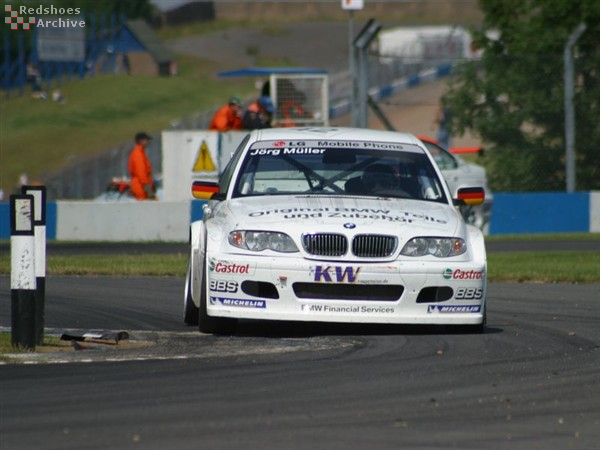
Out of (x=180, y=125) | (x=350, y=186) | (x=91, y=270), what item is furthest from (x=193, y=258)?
(x=180, y=125)

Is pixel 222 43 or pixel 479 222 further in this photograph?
pixel 222 43

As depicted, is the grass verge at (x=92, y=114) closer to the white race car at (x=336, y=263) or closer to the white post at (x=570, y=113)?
the white post at (x=570, y=113)

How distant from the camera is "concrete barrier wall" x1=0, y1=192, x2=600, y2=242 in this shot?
2227 cm

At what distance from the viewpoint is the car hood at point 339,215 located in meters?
9.17

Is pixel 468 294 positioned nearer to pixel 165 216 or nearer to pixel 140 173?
pixel 165 216

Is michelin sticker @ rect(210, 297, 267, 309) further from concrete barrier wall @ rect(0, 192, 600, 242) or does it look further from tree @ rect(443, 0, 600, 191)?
tree @ rect(443, 0, 600, 191)

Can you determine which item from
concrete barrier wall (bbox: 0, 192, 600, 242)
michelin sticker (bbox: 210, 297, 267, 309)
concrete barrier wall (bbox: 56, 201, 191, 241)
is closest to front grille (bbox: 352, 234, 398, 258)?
michelin sticker (bbox: 210, 297, 267, 309)

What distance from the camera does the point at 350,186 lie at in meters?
10.2

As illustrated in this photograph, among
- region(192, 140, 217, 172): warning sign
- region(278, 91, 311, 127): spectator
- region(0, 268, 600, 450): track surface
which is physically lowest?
region(0, 268, 600, 450): track surface

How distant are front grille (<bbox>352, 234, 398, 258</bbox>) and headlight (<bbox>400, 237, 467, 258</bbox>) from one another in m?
0.09

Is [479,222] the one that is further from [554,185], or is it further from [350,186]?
[350,186]

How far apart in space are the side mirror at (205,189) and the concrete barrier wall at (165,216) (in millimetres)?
11754

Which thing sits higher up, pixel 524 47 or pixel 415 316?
pixel 524 47

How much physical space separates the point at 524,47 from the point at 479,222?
3303 mm
